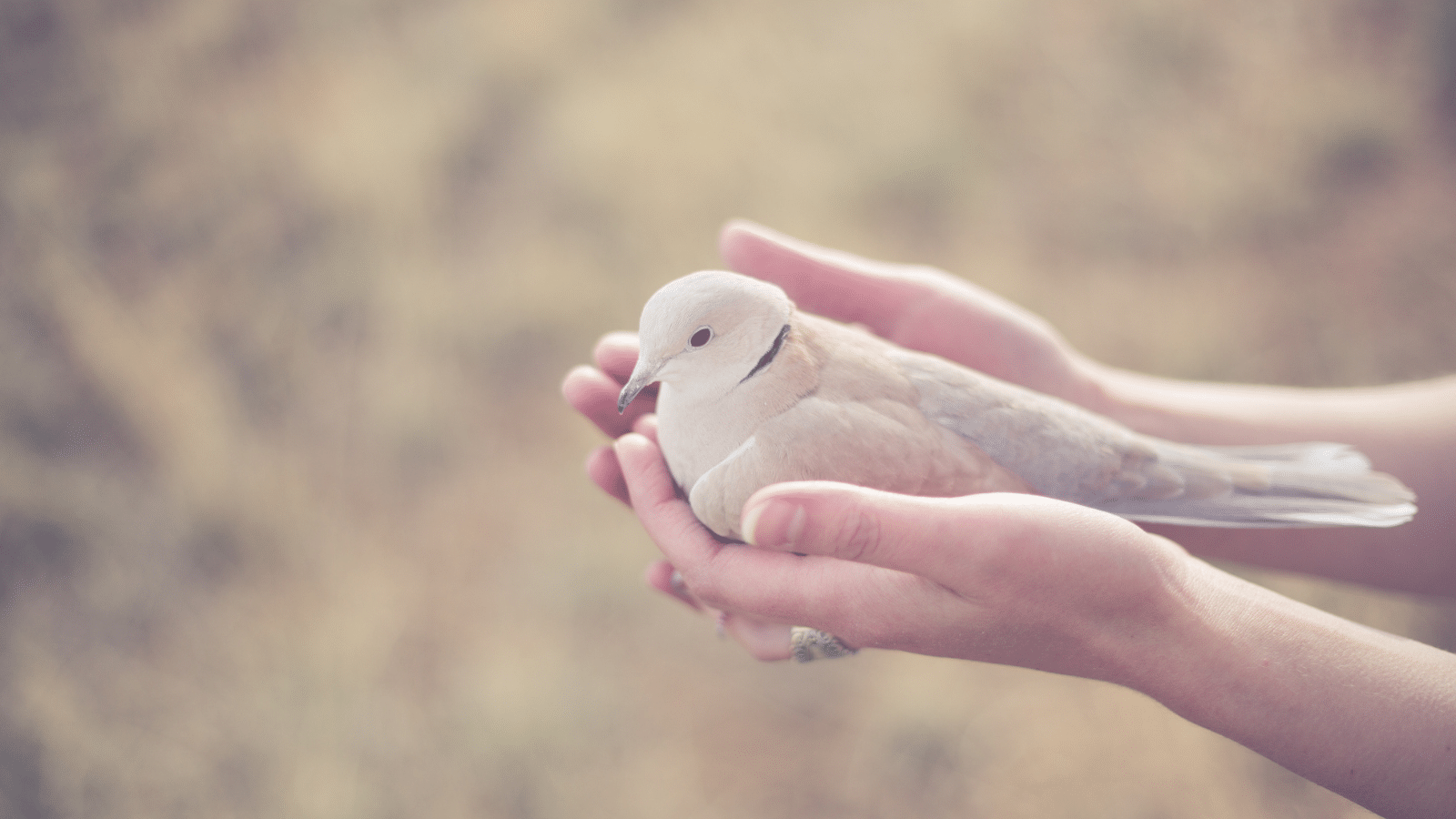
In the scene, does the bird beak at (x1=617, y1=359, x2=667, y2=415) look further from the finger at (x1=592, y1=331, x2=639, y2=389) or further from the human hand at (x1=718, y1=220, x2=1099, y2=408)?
the human hand at (x1=718, y1=220, x2=1099, y2=408)

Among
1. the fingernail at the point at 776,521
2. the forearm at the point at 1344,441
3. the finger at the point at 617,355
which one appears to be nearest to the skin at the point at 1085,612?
the fingernail at the point at 776,521

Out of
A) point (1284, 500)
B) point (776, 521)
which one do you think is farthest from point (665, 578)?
point (1284, 500)

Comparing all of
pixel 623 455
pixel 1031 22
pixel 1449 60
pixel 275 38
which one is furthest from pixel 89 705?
pixel 1449 60

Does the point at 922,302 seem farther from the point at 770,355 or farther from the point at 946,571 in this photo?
the point at 946,571

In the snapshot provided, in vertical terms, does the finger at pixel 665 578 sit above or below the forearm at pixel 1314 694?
above

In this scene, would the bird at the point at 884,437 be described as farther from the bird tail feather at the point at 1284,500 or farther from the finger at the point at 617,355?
the finger at the point at 617,355

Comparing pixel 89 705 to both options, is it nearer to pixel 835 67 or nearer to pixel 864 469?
pixel 864 469

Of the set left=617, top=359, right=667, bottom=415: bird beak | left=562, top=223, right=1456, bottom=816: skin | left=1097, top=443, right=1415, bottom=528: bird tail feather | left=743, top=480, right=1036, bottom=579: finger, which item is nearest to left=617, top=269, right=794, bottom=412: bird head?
left=617, top=359, right=667, bottom=415: bird beak
